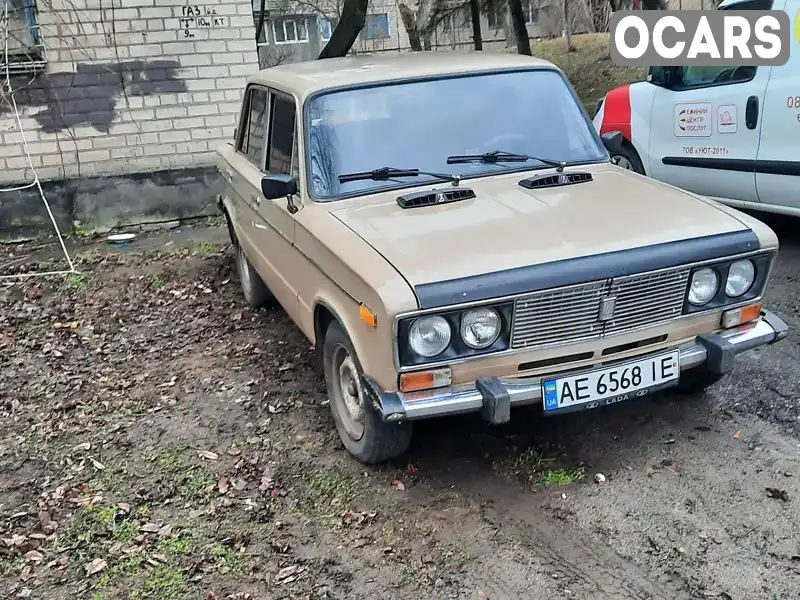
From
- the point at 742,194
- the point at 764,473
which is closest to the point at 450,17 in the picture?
the point at 742,194

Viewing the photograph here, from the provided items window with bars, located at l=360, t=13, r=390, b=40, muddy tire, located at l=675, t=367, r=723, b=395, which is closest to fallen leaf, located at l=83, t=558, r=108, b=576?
muddy tire, located at l=675, t=367, r=723, b=395

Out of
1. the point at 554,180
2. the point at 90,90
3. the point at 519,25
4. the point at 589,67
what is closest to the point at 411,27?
the point at 519,25

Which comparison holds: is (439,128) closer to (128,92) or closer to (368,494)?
(368,494)

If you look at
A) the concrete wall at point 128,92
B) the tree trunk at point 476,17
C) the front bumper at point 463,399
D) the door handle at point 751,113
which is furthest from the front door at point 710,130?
the tree trunk at point 476,17

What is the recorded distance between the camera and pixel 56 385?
522cm

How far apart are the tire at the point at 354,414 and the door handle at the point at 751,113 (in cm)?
416

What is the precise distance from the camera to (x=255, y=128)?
550 cm

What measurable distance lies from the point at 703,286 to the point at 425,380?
136 cm

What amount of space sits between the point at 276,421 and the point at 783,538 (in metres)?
2.63

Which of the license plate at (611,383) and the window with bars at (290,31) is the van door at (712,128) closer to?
the license plate at (611,383)

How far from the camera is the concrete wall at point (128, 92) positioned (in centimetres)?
864

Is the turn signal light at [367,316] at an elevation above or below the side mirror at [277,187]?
below

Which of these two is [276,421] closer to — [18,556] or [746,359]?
[18,556]

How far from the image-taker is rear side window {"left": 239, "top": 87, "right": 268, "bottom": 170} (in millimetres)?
5238
